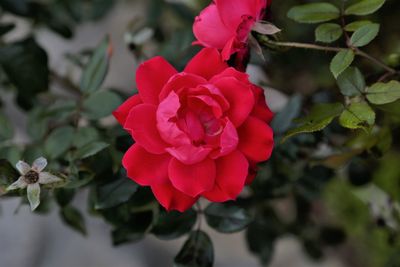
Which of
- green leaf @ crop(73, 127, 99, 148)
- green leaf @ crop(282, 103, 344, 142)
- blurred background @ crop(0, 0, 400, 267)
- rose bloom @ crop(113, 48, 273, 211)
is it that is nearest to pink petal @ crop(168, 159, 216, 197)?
rose bloom @ crop(113, 48, 273, 211)

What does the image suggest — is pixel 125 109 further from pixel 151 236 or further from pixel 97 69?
pixel 151 236

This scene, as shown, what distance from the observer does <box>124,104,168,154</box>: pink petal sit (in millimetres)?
557

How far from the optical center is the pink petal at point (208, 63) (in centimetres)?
58

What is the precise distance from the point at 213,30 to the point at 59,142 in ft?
1.00

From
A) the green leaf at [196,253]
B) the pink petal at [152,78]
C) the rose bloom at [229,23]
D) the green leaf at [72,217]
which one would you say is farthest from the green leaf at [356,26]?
the green leaf at [72,217]

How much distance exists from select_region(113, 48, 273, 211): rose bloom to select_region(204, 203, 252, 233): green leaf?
17cm

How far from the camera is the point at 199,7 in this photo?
4.11ft

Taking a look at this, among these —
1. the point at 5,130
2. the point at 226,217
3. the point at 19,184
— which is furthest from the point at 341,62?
the point at 5,130

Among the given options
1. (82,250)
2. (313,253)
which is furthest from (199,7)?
(82,250)

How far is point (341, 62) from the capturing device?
61 cm

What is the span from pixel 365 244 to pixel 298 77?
492 millimetres

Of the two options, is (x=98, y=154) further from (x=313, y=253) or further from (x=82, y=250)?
(x=82, y=250)

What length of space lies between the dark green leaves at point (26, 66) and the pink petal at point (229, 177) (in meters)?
0.44

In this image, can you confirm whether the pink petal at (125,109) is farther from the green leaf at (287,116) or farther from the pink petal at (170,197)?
the green leaf at (287,116)
